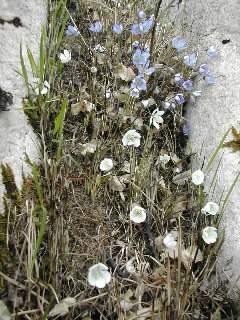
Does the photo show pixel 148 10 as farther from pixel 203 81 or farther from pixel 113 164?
pixel 113 164

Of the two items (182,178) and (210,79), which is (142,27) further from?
(182,178)

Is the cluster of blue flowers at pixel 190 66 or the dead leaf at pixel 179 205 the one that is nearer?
the dead leaf at pixel 179 205

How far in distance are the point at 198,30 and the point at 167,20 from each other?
34 centimetres

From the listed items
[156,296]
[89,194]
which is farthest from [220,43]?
[156,296]

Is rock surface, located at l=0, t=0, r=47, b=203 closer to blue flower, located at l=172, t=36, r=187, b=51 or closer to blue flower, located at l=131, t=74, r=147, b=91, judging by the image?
blue flower, located at l=131, t=74, r=147, b=91

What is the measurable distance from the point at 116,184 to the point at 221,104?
27.9 inches

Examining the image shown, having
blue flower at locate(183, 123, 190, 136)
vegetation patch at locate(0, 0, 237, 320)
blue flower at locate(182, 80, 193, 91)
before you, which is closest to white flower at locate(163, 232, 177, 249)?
vegetation patch at locate(0, 0, 237, 320)

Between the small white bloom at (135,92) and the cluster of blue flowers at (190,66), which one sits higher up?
the cluster of blue flowers at (190,66)

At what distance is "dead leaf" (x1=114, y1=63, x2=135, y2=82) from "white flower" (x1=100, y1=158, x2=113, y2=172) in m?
0.59

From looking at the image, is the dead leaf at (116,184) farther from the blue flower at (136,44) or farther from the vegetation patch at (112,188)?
the blue flower at (136,44)

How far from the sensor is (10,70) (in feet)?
7.70

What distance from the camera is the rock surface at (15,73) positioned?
2.11m

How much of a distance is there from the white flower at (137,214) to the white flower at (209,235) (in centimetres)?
27

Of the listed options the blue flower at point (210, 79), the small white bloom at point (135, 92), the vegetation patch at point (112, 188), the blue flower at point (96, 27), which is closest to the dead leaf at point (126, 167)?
the vegetation patch at point (112, 188)
